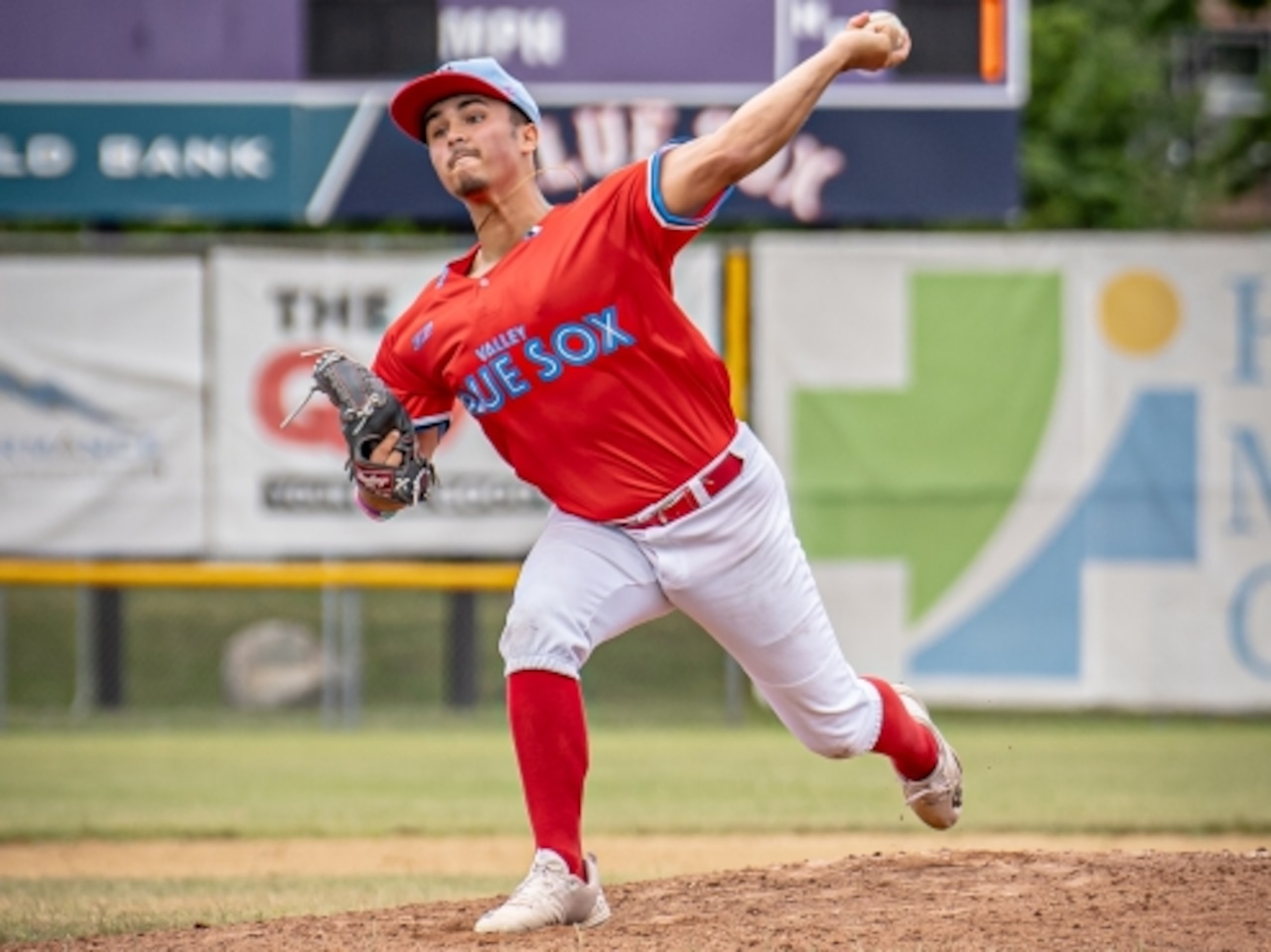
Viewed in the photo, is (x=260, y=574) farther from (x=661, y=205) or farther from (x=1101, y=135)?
(x=1101, y=135)

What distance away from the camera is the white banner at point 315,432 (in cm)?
1107

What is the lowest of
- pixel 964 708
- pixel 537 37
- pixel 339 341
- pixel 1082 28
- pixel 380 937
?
pixel 964 708

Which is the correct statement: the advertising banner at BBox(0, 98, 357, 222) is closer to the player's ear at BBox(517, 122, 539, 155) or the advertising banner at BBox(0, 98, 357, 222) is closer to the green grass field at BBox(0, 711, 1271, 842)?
the green grass field at BBox(0, 711, 1271, 842)

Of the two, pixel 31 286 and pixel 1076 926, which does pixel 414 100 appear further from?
pixel 31 286

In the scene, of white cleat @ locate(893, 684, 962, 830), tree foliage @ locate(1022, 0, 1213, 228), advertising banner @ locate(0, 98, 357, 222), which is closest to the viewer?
white cleat @ locate(893, 684, 962, 830)

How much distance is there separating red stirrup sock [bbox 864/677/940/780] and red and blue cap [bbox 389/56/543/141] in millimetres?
1638

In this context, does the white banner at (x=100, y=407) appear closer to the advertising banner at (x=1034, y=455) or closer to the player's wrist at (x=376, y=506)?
the advertising banner at (x=1034, y=455)

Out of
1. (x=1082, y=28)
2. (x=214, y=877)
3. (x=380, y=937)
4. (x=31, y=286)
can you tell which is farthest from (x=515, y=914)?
(x=1082, y=28)

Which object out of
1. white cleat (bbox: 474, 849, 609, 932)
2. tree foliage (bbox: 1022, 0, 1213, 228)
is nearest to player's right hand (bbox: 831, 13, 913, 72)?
white cleat (bbox: 474, 849, 609, 932)

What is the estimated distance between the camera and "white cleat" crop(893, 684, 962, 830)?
4.96m

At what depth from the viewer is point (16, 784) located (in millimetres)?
9047

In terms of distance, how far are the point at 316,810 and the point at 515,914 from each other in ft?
13.9

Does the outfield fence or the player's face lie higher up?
the player's face

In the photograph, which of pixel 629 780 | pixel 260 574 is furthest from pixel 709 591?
pixel 260 574
